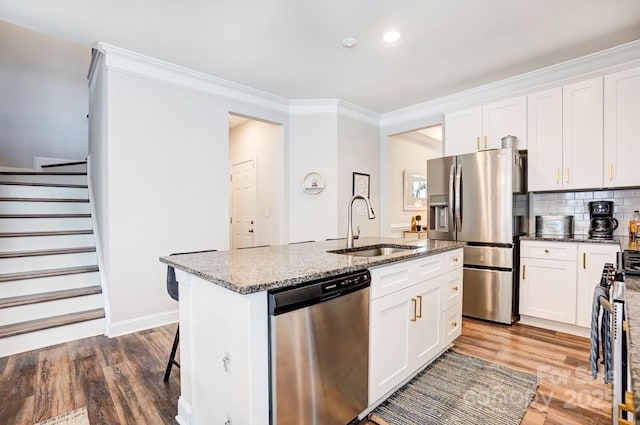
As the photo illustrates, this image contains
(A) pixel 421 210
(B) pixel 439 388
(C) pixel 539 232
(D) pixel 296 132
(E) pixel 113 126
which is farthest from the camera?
(A) pixel 421 210

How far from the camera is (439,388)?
209cm

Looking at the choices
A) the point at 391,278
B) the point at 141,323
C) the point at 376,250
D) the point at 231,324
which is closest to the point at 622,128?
the point at 376,250

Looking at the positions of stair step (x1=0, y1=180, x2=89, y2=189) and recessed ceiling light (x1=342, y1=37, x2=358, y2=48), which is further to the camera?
stair step (x1=0, y1=180, x2=89, y2=189)

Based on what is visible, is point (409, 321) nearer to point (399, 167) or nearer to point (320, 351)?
point (320, 351)

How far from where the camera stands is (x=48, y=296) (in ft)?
9.93

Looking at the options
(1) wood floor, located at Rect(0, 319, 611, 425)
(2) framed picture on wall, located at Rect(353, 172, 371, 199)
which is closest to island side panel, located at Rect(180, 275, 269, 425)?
(1) wood floor, located at Rect(0, 319, 611, 425)

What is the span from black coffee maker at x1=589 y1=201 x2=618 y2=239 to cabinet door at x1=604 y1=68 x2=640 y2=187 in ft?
0.89

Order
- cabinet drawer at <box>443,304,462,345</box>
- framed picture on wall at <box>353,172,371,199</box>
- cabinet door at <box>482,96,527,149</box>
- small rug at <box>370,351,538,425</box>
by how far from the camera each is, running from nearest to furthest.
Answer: small rug at <box>370,351,538,425</box>, cabinet drawer at <box>443,304,462,345</box>, cabinet door at <box>482,96,527,149</box>, framed picture on wall at <box>353,172,371,199</box>

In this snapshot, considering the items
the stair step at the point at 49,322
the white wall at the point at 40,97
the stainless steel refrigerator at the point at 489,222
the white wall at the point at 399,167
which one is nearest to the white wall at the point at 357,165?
the white wall at the point at 399,167

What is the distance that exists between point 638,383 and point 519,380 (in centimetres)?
201

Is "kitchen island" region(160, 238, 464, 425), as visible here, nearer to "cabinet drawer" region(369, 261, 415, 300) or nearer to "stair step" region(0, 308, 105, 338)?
"cabinet drawer" region(369, 261, 415, 300)

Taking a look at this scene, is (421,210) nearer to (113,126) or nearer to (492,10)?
(492,10)

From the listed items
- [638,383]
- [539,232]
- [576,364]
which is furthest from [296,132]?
[638,383]

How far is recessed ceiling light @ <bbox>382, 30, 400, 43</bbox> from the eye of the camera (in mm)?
2684
